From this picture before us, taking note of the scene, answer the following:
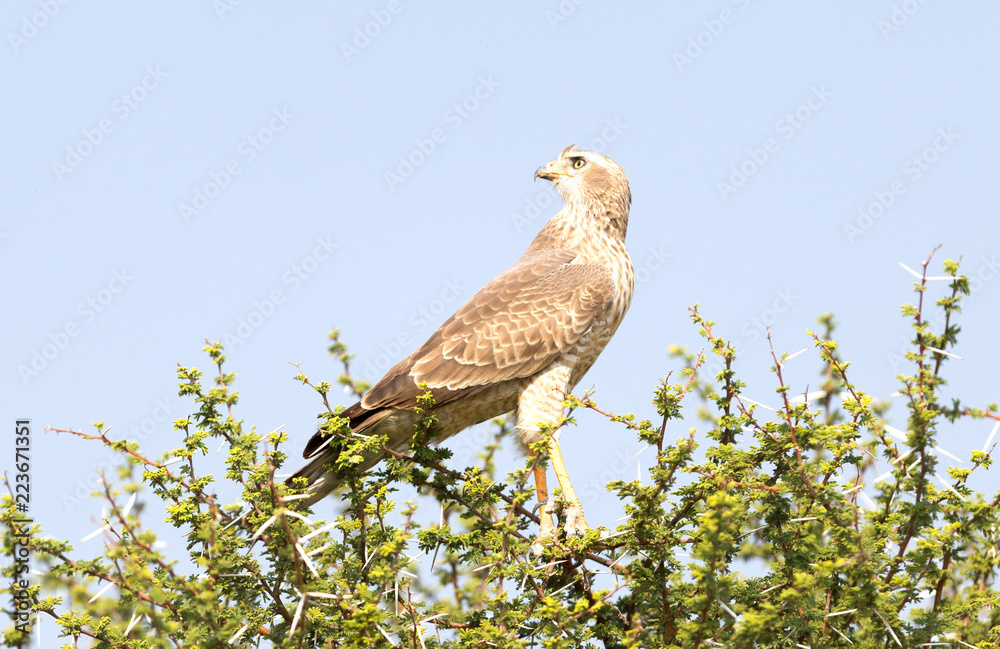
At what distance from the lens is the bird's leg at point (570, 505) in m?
5.25

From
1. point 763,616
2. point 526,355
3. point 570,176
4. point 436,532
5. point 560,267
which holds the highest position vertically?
point 570,176

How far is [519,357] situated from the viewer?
5793 millimetres

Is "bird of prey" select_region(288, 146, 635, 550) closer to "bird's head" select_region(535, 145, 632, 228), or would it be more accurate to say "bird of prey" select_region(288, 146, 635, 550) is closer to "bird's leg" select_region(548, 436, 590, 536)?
"bird's leg" select_region(548, 436, 590, 536)

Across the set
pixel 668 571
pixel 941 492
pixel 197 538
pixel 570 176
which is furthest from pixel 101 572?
pixel 570 176

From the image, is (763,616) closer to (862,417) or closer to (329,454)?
(862,417)

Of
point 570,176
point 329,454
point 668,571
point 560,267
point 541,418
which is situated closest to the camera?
point 668,571

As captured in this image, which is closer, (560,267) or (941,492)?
(941,492)

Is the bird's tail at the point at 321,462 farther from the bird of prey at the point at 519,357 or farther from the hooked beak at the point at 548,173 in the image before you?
the hooked beak at the point at 548,173

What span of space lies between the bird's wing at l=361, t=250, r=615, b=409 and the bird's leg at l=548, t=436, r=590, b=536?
0.62m

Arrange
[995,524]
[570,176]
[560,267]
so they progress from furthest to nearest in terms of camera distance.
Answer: [570,176], [560,267], [995,524]

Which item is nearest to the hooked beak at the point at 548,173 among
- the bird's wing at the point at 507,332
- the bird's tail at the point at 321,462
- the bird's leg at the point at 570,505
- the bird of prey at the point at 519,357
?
the bird of prey at the point at 519,357

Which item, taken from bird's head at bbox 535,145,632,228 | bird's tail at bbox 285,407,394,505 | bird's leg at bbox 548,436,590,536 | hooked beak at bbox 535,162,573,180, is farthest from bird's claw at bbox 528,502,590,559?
hooked beak at bbox 535,162,573,180

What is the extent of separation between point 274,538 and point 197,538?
0.33 metres

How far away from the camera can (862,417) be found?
3869mm
